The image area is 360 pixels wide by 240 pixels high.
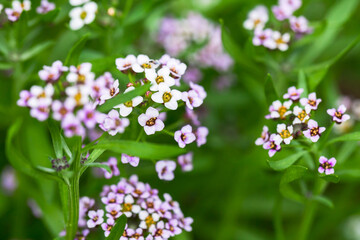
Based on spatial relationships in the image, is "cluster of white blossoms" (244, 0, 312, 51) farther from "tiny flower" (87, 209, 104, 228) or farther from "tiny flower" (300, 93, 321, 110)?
"tiny flower" (87, 209, 104, 228)

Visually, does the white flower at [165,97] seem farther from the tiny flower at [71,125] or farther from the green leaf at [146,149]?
the tiny flower at [71,125]

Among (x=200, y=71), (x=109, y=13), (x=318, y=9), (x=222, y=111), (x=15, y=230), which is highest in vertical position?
(x=109, y=13)

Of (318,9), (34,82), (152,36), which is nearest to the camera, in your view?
(34,82)

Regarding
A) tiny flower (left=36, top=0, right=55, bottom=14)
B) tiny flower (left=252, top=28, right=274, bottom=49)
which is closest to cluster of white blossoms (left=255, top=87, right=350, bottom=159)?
tiny flower (left=252, top=28, right=274, bottom=49)

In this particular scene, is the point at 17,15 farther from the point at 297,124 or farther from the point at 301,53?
the point at 301,53

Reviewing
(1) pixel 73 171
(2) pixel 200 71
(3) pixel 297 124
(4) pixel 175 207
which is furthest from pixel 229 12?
(1) pixel 73 171

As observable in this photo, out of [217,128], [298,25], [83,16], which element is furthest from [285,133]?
[217,128]

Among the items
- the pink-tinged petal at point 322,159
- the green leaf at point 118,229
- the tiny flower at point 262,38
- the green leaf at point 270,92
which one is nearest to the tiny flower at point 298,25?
the tiny flower at point 262,38
